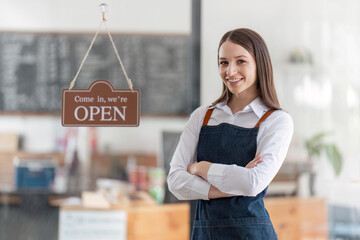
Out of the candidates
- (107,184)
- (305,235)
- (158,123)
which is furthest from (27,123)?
(305,235)

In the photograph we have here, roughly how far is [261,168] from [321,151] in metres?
1.24

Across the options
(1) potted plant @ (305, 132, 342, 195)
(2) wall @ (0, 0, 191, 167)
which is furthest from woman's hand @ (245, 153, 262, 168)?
(1) potted plant @ (305, 132, 342, 195)

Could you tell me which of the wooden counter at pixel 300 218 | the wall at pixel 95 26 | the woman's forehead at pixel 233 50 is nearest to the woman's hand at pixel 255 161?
the woman's forehead at pixel 233 50

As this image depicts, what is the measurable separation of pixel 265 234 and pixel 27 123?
160cm

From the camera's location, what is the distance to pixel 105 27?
6.31 feet

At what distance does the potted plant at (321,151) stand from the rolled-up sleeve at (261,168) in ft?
3.53

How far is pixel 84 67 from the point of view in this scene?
208cm

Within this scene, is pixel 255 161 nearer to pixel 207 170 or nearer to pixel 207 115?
pixel 207 170

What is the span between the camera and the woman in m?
1.30

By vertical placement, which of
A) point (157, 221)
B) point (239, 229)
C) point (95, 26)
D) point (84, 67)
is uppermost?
point (95, 26)

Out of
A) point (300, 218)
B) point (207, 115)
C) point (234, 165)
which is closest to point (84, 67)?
point (207, 115)

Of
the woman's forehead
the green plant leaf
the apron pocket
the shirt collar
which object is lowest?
the apron pocket

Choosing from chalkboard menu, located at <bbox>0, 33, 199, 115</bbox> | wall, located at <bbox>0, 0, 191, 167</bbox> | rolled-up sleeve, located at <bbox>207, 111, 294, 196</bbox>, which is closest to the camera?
rolled-up sleeve, located at <bbox>207, 111, 294, 196</bbox>

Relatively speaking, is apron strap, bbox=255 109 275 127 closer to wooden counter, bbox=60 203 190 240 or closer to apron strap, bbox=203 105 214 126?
apron strap, bbox=203 105 214 126
